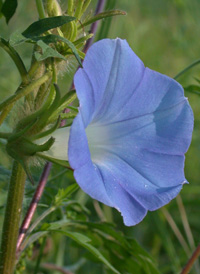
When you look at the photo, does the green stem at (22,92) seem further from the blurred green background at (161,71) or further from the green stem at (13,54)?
the blurred green background at (161,71)

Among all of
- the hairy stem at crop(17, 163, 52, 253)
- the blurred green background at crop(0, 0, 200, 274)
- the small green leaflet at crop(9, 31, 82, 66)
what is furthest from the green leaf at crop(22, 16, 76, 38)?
the blurred green background at crop(0, 0, 200, 274)

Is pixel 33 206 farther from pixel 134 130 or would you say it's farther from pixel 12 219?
pixel 134 130

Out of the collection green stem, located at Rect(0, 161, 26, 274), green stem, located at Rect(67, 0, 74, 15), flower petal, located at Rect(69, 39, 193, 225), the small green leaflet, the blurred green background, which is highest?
green stem, located at Rect(67, 0, 74, 15)

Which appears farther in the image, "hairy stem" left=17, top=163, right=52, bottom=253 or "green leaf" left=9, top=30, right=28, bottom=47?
"hairy stem" left=17, top=163, right=52, bottom=253

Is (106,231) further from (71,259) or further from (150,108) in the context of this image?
(71,259)

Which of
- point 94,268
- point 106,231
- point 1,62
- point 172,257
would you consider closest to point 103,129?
point 106,231

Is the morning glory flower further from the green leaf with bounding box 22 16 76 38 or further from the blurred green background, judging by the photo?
the blurred green background
